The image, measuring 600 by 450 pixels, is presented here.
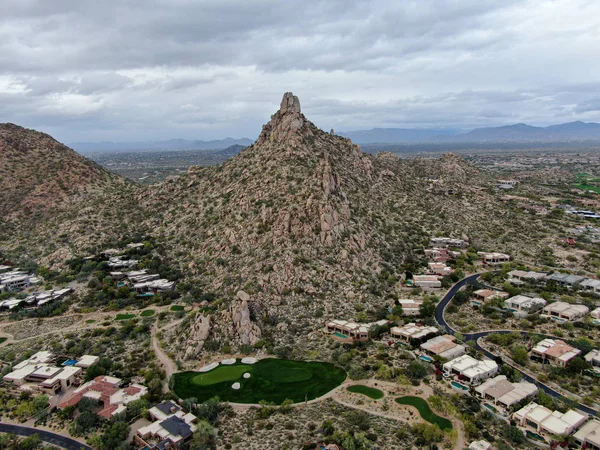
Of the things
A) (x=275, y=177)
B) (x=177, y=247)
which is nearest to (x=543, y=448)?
(x=275, y=177)

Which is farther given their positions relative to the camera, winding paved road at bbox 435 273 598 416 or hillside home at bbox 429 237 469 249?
hillside home at bbox 429 237 469 249

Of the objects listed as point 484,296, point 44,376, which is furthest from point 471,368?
point 44,376

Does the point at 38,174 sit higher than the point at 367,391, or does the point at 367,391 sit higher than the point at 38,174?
the point at 38,174

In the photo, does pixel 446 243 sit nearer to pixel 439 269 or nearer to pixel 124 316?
pixel 439 269

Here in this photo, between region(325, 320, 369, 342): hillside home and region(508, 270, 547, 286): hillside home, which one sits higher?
region(508, 270, 547, 286): hillside home

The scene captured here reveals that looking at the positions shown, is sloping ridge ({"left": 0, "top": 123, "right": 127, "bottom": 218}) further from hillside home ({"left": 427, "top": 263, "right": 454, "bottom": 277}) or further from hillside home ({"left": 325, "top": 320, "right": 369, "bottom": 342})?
hillside home ({"left": 427, "top": 263, "right": 454, "bottom": 277})

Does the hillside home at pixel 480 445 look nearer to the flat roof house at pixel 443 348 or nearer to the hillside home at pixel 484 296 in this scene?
the flat roof house at pixel 443 348

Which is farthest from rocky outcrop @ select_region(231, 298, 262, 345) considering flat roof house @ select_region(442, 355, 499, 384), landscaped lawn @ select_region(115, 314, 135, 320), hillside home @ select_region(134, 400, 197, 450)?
flat roof house @ select_region(442, 355, 499, 384)
